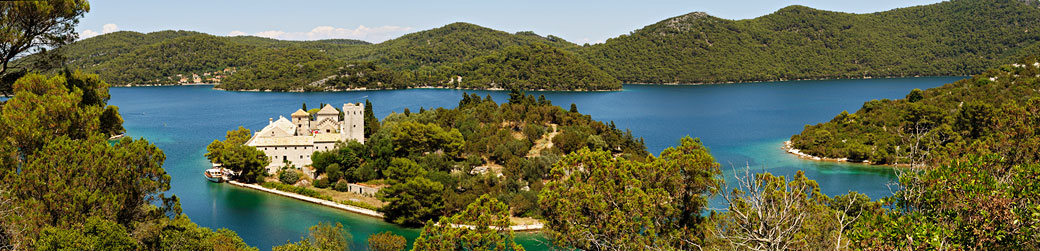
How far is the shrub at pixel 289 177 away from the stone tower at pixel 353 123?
3.62 metres

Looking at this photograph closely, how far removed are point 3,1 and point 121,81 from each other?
139 m

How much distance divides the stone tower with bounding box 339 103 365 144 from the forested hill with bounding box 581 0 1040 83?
10913 centimetres

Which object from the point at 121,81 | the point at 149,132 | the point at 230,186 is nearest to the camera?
the point at 230,186

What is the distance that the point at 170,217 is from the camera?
15.3m

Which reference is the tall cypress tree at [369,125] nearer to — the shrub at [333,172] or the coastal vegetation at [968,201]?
the shrub at [333,172]

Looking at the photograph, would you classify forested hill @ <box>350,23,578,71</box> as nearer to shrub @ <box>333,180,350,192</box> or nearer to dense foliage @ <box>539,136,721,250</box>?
shrub @ <box>333,180,350,192</box>

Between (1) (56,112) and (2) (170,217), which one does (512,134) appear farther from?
(1) (56,112)

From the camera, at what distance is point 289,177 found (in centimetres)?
3198

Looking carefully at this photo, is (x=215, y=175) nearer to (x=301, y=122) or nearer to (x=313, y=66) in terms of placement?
(x=301, y=122)

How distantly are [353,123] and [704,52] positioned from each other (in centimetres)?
12645

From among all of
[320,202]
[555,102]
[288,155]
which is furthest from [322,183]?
[555,102]

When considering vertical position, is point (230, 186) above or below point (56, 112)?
below

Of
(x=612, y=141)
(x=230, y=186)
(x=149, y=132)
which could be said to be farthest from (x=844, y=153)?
(x=149, y=132)

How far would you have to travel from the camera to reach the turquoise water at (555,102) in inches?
1068
